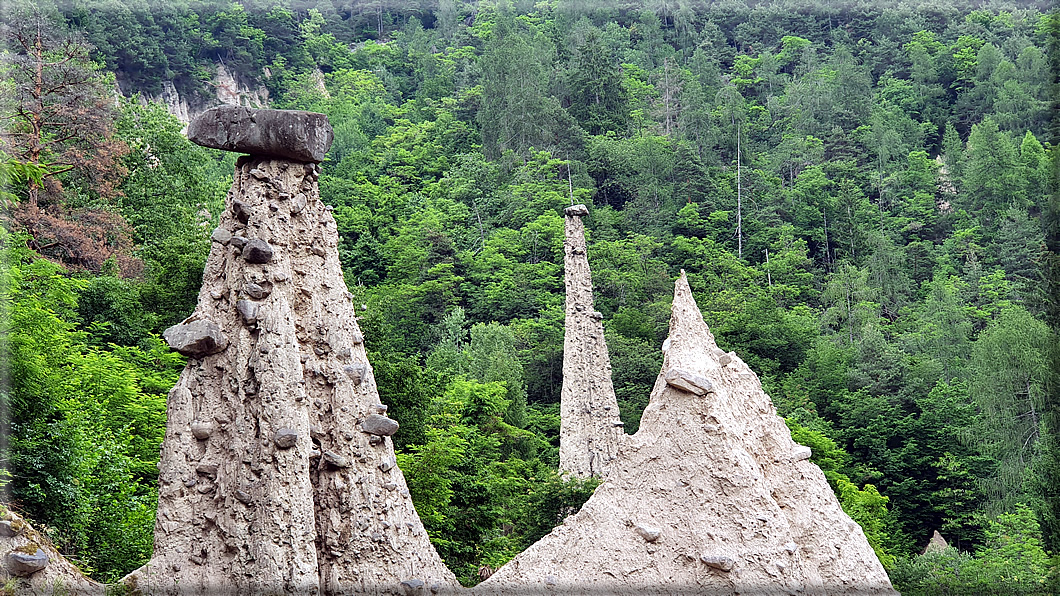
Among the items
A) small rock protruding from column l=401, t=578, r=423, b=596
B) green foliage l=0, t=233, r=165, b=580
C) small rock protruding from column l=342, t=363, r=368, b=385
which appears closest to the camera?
small rock protruding from column l=401, t=578, r=423, b=596

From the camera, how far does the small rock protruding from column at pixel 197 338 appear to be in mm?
6910

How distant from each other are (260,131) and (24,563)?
11.9ft

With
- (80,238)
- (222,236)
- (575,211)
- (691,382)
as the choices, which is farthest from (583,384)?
(222,236)

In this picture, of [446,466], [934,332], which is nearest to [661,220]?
[934,332]

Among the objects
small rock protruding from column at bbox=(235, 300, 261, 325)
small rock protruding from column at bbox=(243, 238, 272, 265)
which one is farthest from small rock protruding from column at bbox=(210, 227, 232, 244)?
small rock protruding from column at bbox=(235, 300, 261, 325)

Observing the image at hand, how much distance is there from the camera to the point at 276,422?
22.4ft

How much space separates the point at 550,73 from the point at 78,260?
57.4m

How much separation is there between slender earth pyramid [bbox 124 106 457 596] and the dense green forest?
6.61 ft

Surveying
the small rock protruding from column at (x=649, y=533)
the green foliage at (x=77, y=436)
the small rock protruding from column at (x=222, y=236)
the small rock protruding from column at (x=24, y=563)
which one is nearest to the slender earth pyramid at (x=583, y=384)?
the green foliage at (x=77, y=436)

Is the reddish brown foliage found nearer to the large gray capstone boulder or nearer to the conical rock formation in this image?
the large gray capstone boulder

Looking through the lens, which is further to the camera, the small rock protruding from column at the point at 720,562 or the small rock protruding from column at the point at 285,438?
the small rock protruding from column at the point at 720,562

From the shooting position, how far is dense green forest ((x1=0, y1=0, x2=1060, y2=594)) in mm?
19547

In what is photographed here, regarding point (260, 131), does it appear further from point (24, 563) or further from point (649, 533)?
point (649, 533)

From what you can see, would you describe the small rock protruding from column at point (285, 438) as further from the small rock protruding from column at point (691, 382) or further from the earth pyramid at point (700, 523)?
the small rock protruding from column at point (691, 382)
